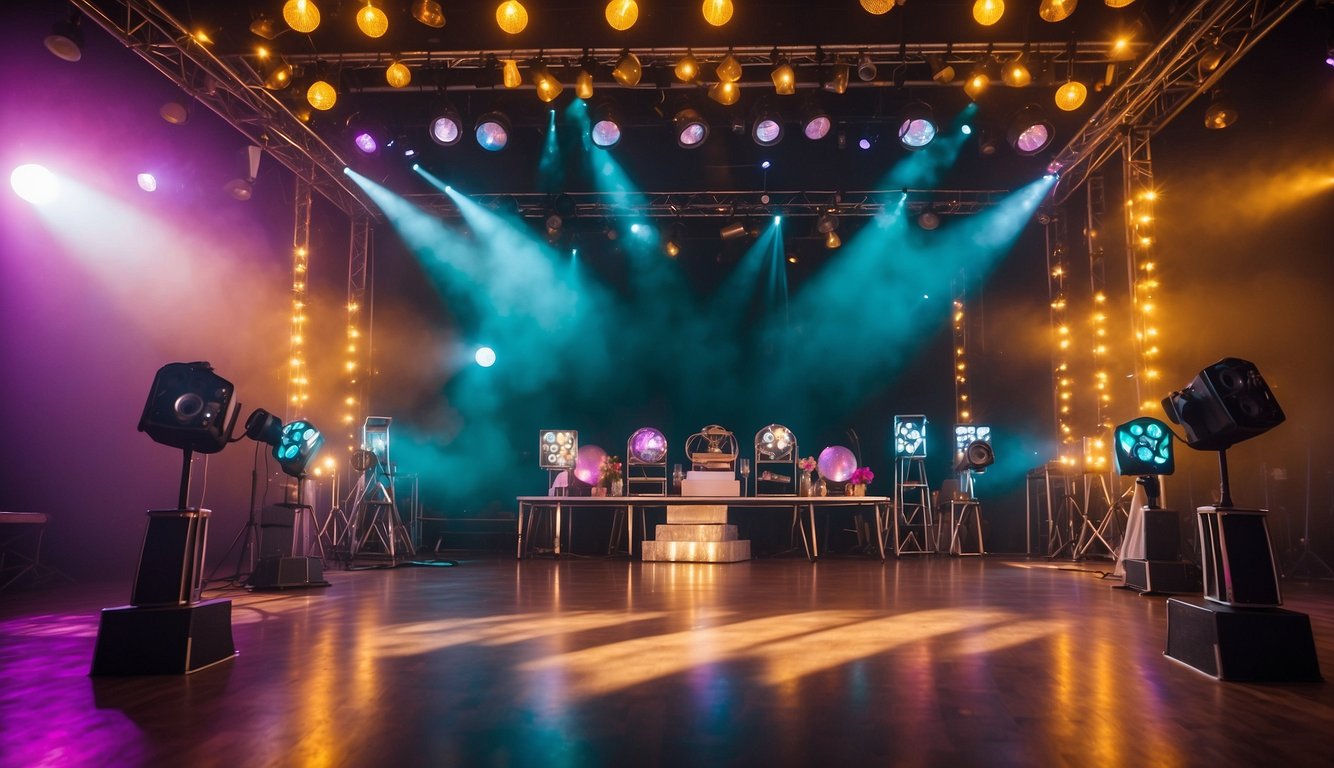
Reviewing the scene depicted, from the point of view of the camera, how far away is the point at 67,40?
19.2 feet

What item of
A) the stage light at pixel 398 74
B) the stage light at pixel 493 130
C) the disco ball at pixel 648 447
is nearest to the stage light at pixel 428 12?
the stage light at pixel 398 74

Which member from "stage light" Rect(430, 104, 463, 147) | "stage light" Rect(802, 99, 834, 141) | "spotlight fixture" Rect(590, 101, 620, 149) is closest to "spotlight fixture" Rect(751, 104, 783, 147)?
"stage light" Rect(802, 99, 834, 141)

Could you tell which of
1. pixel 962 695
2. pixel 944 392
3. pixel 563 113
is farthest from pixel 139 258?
pixel 944 392

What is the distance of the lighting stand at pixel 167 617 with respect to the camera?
296 cm

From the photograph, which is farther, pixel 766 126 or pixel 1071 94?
pixel 766 126

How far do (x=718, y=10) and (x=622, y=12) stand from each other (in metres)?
0.80

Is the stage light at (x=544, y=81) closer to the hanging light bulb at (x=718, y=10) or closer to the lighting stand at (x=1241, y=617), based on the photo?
the hanging light bulb at (x=718, y=10)

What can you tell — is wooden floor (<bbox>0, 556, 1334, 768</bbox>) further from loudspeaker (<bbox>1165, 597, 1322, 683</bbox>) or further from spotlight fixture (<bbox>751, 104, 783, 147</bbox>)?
Answer: spotlight fixture (<bbox>751, 104, 783, 147</bbox>)

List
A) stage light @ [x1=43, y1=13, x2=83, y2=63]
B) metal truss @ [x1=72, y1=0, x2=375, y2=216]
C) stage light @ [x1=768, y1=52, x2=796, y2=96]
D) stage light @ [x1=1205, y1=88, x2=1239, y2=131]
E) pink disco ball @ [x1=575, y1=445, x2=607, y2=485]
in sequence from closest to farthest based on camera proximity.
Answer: stage light @ [x1=43, y1=13, x2=83, y2=63] < metal truss @ [x1=72, y1=0, x2=375, y2=216] < stage light @ [x1=1205, y1=88, x2=1239, y2=131] < stage light @ [x1=768, y1=52, x2=796, y2=96] < pink disco ball @ [x1=575, y1=445, x2=607, y2=485]

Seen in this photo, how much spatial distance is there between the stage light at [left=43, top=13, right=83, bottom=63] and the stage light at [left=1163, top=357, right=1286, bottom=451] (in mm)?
7498

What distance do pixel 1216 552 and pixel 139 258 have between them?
8695mm

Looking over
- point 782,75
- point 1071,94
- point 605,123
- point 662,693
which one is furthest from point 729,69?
point 662,693

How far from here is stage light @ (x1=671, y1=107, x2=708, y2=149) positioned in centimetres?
828

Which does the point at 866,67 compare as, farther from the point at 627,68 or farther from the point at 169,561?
the point at 169,561
